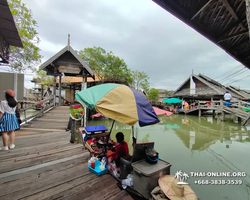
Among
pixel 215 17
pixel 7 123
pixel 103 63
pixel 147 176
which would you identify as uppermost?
pixel 103 63

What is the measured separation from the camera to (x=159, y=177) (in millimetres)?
2121

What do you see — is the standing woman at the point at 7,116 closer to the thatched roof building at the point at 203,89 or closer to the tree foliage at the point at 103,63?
the tree foliage at the point at 103,63

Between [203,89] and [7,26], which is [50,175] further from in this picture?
[203,89]

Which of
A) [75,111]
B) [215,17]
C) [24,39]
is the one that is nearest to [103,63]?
[24,39]

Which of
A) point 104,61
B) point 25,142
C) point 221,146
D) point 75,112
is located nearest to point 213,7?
point 75,112

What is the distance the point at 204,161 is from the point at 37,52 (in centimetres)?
1009

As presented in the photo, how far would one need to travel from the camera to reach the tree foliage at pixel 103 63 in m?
14.3

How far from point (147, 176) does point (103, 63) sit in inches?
567

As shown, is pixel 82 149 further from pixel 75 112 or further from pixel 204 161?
pixel 204 161

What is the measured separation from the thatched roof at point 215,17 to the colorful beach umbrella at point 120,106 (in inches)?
56.2

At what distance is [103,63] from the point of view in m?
14.9

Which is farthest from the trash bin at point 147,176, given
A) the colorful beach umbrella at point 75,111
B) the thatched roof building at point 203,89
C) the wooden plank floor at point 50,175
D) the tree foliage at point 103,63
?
the thatched roof building at point 203,89

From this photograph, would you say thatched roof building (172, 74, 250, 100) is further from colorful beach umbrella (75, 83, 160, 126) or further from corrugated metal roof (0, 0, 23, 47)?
corrugated metal roof (0, 0, 23, 47)

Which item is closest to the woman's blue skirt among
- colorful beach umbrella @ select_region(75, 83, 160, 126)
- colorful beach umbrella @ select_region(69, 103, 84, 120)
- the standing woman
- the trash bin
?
Answer: the standing woman
